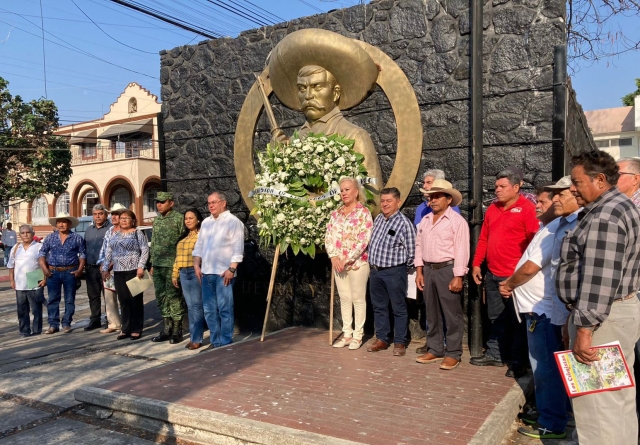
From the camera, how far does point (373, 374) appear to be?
4797mm

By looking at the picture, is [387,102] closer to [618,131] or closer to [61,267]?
[61,267]

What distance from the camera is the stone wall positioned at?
5.57m

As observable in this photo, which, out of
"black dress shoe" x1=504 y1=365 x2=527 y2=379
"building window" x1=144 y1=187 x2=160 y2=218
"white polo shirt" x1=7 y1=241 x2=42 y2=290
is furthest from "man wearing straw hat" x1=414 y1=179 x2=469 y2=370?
"building window" x1=144 y1=187 x2=160 y2=218

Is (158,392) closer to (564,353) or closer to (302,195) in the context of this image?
(302,195)

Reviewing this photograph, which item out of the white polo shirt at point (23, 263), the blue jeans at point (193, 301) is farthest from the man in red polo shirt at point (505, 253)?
the white polo shirt at point (23, 263)

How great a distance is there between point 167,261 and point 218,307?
1157 mm

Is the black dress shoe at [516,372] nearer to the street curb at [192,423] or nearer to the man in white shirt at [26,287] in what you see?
the street curb at [192,423]

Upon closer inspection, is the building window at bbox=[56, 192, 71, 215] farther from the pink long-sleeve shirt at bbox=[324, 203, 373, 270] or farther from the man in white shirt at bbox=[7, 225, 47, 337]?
the pink long-sleeve shirt at bbox=[324, 203, 373, 270]

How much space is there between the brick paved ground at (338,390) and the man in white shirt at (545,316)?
1.21ft

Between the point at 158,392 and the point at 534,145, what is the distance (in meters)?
4.16

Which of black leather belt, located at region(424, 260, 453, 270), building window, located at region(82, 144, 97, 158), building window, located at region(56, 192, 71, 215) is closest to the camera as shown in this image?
black leather belt, located at region(424, 260, 453, 270)

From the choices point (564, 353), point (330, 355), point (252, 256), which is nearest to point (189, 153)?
point (252, 256)

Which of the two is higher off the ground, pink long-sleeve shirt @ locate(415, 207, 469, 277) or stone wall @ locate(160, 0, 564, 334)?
stone wall @ locate(160, 0, 564, 334)

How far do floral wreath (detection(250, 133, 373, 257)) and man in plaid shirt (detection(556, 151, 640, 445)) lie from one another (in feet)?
9.59
